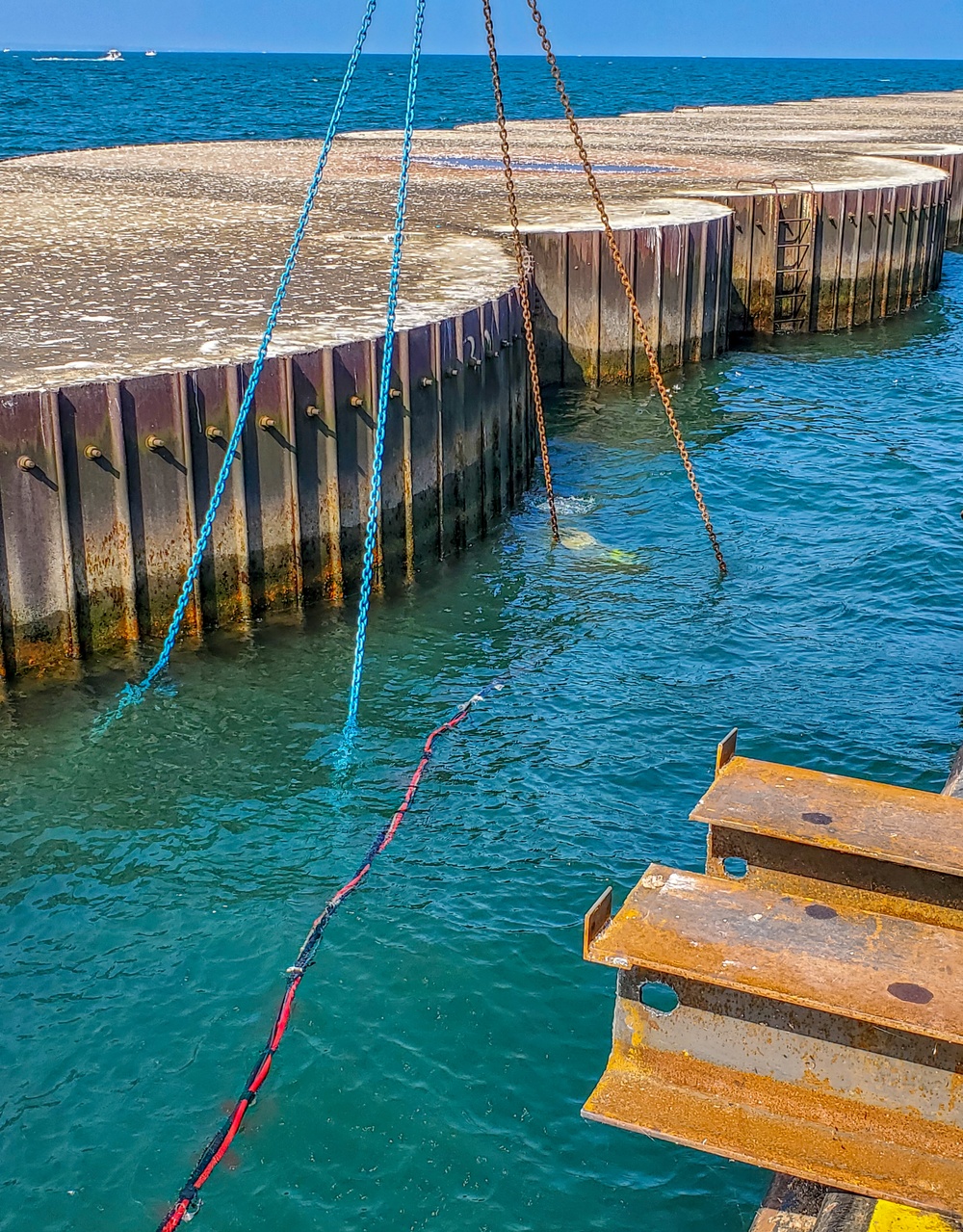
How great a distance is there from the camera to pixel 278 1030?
8.02 metres

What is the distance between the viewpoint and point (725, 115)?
191 ft

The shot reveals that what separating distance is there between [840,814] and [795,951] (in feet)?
4.06

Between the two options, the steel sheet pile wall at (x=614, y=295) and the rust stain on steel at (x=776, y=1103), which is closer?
the rust stain on steel at (x=776, y=1103)

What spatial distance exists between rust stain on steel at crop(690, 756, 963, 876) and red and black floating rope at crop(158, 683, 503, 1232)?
315cm

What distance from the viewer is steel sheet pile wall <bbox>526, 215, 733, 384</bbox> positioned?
71.8 ft

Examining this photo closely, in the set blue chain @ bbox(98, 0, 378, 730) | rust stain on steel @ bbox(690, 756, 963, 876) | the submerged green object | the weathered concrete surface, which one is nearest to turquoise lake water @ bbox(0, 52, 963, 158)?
the weathered concrete surface

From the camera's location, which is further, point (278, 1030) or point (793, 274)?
point (793, 274)

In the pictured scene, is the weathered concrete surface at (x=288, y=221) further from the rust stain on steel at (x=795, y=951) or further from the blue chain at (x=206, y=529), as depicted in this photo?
the rust stain on steel at (x=795, y=951)

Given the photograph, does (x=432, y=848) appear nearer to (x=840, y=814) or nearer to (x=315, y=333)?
(x=840, y=814)

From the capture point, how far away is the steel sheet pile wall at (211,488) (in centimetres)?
1178

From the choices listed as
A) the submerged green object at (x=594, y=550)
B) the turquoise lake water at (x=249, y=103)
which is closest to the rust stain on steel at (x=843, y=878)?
the submerged green object at (x=594, y=550)

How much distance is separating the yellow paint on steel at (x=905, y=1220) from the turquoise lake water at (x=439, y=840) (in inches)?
69.2

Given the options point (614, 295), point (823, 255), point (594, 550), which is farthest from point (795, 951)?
point (823, 255)

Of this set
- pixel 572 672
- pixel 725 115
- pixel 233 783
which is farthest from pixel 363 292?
pixel 725 115
